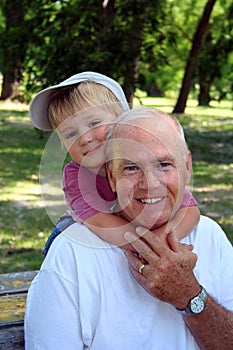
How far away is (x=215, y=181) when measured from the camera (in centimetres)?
1011

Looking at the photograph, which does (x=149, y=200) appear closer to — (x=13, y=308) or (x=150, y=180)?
(x=150, y=180)

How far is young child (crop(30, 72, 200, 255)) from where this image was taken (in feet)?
6.91

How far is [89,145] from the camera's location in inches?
86.7

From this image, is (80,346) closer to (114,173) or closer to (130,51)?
(114,173)

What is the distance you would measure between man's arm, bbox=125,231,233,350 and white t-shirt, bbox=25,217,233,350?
0.22 ft

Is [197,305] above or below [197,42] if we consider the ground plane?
above

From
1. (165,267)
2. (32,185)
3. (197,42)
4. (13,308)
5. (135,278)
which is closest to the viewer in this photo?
(165,267)

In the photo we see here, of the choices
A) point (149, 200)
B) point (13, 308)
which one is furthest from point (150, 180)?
point (13, 308)

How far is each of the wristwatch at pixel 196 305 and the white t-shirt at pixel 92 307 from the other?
0.09 metres

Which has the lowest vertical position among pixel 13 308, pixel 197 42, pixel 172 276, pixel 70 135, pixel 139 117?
pixel 197 42

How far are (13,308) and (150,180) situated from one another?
917 mm

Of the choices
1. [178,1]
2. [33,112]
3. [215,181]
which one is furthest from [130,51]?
[178,1]

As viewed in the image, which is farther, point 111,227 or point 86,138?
point 86,138

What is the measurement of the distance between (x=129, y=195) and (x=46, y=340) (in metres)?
0.49
